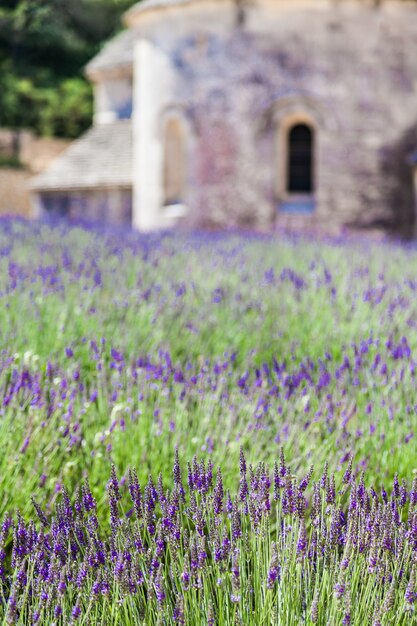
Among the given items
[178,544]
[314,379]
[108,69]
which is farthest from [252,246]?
[108,69]

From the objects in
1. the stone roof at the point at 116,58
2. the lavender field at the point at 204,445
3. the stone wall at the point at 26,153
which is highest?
the stone roof at the point at 116,58

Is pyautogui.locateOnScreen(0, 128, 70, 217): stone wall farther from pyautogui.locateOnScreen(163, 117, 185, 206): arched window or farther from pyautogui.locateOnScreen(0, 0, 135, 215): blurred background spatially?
pyautogui.locateOnScreen(163, 117, 185, 206): arched window

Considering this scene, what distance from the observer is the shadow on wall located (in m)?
15.7

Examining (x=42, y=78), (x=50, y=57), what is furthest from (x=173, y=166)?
(x=50, y=57)

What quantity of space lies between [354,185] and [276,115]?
1.99 metres

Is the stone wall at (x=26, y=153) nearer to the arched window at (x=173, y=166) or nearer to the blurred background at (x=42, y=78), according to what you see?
the blurred background at (x=42, y=78)

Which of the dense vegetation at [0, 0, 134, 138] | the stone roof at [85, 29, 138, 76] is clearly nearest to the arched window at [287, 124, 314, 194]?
the stone roof at [85, 29, 138, 76]

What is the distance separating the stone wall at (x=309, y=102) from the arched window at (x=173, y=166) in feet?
2.62

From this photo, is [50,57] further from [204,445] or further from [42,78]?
[204,445]

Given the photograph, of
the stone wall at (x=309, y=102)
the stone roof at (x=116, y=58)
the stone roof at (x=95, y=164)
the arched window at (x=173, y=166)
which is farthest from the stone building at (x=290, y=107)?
the stone roof at (x=116, y=58)

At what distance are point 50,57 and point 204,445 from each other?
1432 inches

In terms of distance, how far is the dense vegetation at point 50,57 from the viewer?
3128 centimetres

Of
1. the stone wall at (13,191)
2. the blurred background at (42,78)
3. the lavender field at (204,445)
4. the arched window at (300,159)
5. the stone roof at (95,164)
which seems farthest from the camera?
the blurred background at (42,78)

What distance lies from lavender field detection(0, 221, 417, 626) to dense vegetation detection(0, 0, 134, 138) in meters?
25.1
